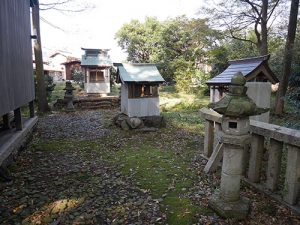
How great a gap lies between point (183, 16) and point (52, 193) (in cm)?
2615

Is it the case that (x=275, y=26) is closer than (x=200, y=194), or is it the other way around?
(x=200, y=194)

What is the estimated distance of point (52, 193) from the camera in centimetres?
475

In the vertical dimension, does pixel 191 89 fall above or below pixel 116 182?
above

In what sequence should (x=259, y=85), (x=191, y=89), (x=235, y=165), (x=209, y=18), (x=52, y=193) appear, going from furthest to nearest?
(x=191, y=89), (x=209, y=18), (x=259, y=85), (x=52, y=193), (x=235, y=165)

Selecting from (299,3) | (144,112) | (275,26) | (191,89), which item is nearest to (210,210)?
(144,112)

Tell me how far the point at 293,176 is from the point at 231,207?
44.2 inches

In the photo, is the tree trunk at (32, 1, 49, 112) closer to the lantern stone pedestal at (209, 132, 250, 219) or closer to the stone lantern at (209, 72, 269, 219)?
the stone lantern at (209, 72, 269, 219)

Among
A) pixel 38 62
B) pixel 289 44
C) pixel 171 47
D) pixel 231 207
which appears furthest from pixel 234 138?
pixel 171 47

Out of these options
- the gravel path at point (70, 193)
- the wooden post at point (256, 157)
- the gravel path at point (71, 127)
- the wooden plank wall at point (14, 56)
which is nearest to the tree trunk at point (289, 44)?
the wooden post at point (256, 157)

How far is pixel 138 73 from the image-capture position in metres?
10.6

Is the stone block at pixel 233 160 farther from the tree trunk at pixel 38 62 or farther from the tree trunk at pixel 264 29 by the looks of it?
the tree trunk at pixel 38 62

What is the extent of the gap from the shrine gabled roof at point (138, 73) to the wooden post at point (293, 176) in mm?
6892

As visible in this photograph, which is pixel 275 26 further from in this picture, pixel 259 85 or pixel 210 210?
pixel 210 210

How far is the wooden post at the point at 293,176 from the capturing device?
3.93 metres
